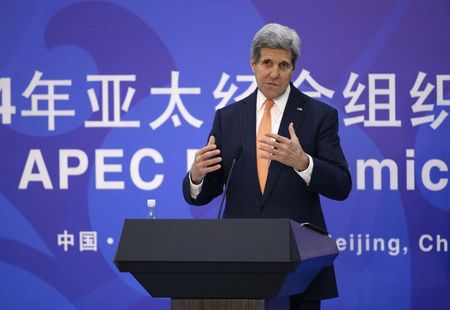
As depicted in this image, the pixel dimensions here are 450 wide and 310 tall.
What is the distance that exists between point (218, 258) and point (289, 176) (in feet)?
2.16

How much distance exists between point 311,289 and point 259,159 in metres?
0.46

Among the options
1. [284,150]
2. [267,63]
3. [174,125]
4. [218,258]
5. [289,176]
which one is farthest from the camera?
[174,125]

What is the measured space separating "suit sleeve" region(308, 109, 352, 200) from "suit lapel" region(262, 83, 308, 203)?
0.28 ft

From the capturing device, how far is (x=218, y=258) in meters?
1.91

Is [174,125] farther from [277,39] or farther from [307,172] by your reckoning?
[307,172]

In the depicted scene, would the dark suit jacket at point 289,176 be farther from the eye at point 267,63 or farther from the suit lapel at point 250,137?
the eye at point 267,63

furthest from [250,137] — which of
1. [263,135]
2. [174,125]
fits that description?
[174,125]

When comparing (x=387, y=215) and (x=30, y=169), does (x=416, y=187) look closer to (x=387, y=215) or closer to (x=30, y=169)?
(x=387, y=215)

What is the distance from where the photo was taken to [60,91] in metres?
4.12

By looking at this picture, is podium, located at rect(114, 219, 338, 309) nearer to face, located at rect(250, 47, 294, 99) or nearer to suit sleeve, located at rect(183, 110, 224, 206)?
suit sleeve, located at rect(183, 110, 224, 206)

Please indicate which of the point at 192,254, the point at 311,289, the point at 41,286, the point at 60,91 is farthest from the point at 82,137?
the point at 192,254

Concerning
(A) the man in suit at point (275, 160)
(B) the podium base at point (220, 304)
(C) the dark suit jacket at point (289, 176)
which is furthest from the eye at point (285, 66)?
(B) the podium base at point (220, 304)

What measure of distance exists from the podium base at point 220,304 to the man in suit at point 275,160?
0.48 m

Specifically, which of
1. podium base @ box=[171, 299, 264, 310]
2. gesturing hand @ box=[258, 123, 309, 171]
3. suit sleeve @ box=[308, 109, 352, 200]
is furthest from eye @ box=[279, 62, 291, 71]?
podium base @ box=[171, 299, 264, 310]
